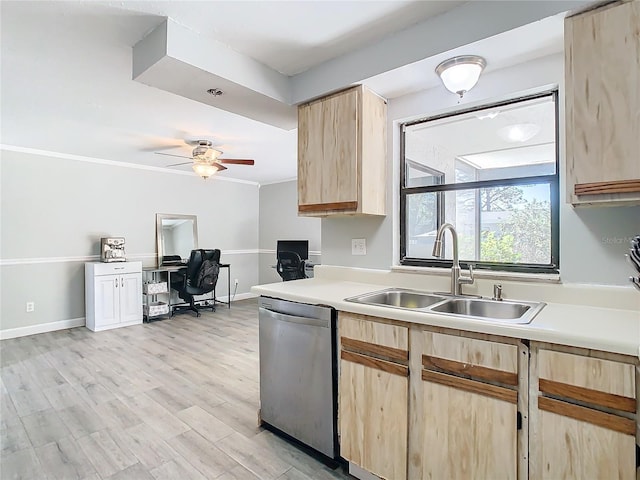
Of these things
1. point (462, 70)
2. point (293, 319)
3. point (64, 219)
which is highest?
point (462, 70)

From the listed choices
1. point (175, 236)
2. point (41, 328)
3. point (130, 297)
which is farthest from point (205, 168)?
point (41, 328)

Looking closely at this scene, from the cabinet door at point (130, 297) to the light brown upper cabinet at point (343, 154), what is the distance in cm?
375

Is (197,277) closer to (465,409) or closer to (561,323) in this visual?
(465,409)

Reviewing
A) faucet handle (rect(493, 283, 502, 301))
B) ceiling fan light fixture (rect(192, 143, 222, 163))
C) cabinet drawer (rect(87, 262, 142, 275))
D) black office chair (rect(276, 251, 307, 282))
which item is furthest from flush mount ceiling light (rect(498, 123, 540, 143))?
cabinet drawer (rect(87, 262, 142, 275))

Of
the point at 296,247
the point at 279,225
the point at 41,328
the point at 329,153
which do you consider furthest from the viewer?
the point at 279,225

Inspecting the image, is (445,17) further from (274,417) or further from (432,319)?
(274,417)

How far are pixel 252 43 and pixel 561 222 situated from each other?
6.43 feet

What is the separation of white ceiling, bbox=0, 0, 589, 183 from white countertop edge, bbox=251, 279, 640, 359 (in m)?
1.27

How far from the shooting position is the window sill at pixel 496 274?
1.78 metres

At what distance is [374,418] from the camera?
5.65 feet

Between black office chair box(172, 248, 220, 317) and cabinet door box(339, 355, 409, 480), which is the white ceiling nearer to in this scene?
cabinet door box(339, 355, 409, 480)

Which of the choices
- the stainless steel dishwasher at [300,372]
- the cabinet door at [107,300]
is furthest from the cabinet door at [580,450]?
the cabinet door at [107,300]

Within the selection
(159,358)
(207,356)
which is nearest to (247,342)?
(207,356)

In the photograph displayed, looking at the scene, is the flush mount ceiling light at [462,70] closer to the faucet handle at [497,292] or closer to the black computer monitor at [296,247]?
the faucet handle at [497,292]
